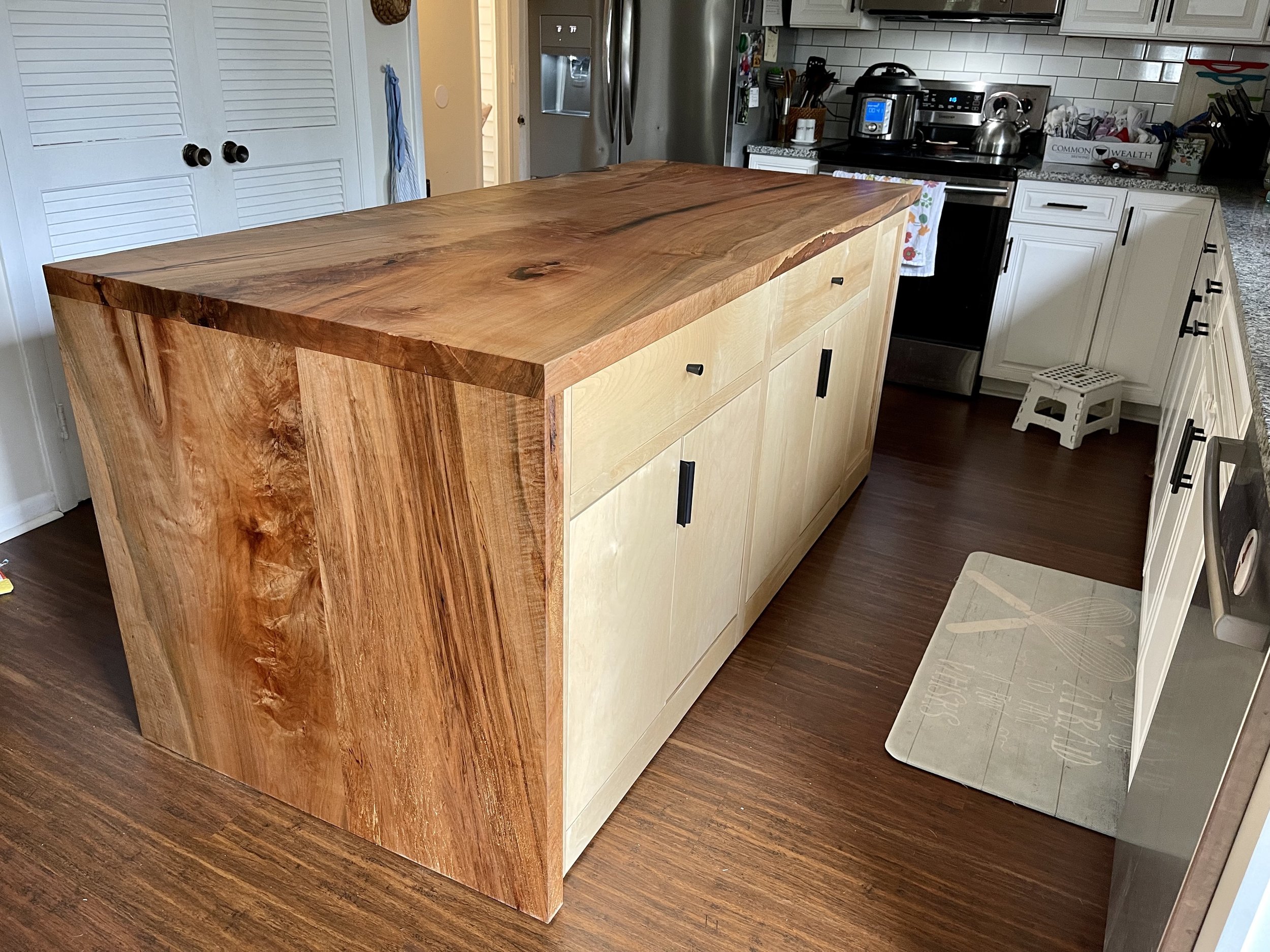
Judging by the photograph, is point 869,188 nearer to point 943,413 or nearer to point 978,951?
point 943,413

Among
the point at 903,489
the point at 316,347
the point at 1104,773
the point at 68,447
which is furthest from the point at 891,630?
the point at 68,447

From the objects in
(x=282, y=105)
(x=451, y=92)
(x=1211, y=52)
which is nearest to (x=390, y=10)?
(x=282, y=105)

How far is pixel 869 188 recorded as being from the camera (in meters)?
2.76

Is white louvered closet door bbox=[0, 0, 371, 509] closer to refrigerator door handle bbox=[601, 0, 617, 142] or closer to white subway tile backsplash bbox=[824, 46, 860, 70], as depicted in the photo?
refrigerator door handle bbox=[601, 0, 617, 142]

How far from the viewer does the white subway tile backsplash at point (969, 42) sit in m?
4.12

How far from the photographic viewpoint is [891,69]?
4.18m

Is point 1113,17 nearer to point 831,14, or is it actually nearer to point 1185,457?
point 831,14

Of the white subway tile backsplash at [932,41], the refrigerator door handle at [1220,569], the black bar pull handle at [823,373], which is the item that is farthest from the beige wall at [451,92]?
the refrigerator door handle at [1220,569]

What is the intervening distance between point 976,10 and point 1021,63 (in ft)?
1.45

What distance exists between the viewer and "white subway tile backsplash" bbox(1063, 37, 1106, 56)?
3938mm

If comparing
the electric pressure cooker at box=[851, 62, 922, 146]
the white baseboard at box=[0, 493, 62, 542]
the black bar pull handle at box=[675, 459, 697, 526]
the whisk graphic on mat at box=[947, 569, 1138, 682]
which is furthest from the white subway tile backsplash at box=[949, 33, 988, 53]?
the white baseboard at box=[0, 493, 62, 542]

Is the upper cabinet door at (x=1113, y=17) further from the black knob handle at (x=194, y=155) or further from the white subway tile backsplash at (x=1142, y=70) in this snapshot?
the black knob handle at (x=194, y=155)

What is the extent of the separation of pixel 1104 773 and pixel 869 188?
170 cm

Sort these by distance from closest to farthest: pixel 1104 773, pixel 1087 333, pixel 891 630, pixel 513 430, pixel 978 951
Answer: pixel 513 430
pixel 978 951
pixel 1104 773
pixel 891 630
pixel 1087 333
